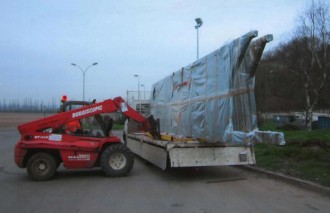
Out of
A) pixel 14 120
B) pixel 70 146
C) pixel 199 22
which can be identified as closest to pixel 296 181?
pixel 70 146

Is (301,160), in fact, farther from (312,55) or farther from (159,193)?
(312,55)

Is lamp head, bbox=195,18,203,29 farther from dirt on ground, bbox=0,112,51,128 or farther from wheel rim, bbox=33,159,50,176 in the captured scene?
dirt on ground, bbox=0,112,51,128

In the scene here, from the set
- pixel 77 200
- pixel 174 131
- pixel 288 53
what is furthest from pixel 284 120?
pixel 77 200

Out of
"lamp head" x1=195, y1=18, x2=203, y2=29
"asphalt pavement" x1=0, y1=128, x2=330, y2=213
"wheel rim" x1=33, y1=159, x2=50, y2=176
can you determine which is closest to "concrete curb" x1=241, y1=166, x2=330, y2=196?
"asphalt pavement" x1=0, y1=128, x2=330, y2=213

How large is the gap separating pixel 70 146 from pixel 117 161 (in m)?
1.36

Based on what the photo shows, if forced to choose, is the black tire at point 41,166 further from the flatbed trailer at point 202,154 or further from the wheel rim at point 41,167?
the flatbed trailer at point 202,154

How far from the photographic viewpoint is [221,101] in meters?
10.9

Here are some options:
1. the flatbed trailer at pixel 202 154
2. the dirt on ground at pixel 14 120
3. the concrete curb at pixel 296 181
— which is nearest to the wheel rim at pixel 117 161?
the flatbed trailer at pixel 202 154

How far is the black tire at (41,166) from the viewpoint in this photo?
448 inches

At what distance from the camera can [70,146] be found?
38.4ft

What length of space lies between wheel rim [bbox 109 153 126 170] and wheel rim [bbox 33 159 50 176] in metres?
1.71

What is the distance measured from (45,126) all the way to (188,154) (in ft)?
13.3

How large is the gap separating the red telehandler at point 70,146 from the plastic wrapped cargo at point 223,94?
229 centimetres

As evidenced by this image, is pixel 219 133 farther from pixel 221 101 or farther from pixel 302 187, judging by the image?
pixel 302 187
